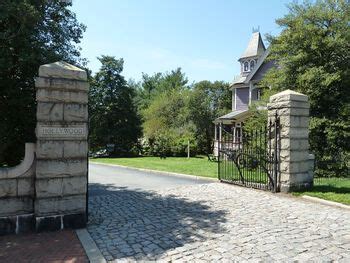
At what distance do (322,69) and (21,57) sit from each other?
1303 cm

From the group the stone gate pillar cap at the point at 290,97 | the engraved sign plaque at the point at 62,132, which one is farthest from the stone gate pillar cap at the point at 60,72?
the stone gate pillar cap at the point at 290,97

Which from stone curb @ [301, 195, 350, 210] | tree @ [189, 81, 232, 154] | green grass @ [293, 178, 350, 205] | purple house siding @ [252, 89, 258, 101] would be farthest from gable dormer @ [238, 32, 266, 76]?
stone curb @ [301, 195, 350, 210]

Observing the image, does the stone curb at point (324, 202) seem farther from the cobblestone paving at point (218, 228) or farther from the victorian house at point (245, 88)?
the victorian house at point (245, 88)

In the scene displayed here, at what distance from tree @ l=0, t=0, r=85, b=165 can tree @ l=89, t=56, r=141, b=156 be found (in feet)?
83.4

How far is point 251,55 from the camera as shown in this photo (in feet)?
107

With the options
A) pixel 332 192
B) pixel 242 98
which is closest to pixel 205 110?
pixel 242 98

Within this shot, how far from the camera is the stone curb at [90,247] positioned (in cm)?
501

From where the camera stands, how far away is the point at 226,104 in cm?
4241

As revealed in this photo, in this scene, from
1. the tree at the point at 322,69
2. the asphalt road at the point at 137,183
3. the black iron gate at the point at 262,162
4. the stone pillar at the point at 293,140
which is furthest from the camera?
the tree at the point at 322,69

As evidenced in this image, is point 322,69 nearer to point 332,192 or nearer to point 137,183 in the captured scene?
point 332,192

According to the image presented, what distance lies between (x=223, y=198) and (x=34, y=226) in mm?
4917

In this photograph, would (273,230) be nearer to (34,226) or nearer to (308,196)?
(308,196)

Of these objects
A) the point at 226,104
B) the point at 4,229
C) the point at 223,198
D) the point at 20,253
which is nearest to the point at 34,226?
the point at 4,229

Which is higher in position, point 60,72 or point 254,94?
point 254,94
